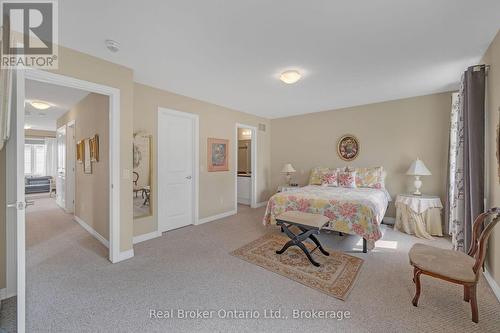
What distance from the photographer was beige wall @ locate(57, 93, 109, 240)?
3.20m

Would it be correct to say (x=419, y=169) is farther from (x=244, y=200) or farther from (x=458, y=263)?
(x=244, y=200)

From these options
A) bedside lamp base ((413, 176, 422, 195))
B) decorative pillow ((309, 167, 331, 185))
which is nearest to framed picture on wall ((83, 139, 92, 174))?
decorative pillow ((309, 167, 331, 185))

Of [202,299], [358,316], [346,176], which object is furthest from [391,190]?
[202,299]

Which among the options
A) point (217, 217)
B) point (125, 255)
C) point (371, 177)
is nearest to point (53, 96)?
point (125, 255)

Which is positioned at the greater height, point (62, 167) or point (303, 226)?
point (62, 167)

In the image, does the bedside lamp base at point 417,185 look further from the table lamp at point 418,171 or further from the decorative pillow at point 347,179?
the decorative pillow at point 347,179

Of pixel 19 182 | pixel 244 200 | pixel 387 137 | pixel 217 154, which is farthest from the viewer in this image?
pixel 244 200

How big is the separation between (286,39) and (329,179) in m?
3.19

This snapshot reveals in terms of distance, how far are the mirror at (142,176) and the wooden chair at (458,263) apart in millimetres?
3617

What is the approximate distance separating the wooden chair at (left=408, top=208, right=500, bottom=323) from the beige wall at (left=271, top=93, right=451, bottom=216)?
249cm

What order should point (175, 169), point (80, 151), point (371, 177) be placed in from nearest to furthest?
1. point (175, 169)
2. point (80, 151)
3. point (371, 177)

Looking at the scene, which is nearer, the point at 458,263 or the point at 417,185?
the point at 458,263

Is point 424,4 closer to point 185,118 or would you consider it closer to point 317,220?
point 317,220

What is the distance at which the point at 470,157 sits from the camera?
2420 mm
